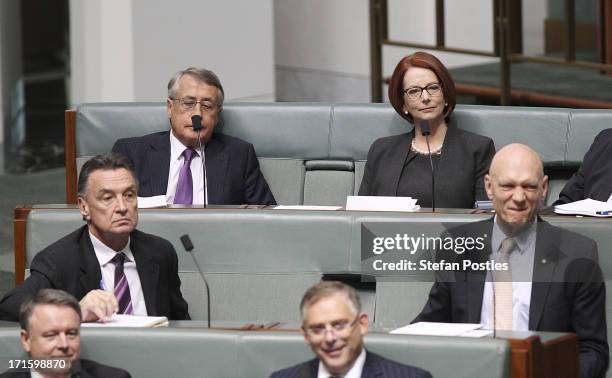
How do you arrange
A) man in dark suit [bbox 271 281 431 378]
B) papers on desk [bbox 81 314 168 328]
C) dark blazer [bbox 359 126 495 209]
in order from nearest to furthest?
man in dark suit [bbox 271 281 431 378] → papers on desk [bbox 81 314 168 328] → dark blazer [bbox 359 126 495 209]

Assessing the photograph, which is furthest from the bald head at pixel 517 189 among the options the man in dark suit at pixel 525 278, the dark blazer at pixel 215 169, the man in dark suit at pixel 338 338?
the dark blazer at pixel 215 169

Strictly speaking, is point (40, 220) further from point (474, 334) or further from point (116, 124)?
point (474, 334)

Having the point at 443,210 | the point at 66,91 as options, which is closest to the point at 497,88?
the point at 66,91

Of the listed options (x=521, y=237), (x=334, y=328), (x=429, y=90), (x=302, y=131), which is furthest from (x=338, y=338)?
(x=302, y=131)

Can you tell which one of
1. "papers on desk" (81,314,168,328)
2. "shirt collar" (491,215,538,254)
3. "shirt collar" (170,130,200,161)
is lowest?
"papers on desk" (81,314,168,328)

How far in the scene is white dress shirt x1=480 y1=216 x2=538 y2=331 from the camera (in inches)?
142

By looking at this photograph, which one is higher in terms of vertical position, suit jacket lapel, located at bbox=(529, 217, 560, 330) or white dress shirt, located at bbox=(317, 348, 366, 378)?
suit jacket lapel, located at bbox=(529, 217, 560, 330)

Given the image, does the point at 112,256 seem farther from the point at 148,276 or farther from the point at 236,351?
the point at 236,351

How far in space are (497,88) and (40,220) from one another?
13.4 feet

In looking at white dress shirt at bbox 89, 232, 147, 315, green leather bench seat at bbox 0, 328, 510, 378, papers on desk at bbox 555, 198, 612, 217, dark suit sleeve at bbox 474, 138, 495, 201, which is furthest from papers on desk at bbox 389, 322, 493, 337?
dark suit sleeve at bbox 474, 138, 495, 201

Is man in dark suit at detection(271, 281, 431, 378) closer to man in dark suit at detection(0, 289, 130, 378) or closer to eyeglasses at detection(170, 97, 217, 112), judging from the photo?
man in dark suit at detection(0, 289, 130, 378)

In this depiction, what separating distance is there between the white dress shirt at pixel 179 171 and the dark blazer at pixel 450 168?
23.0 inches

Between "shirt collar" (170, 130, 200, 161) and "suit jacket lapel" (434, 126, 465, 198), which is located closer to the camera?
"suit jacket lapel" (434, 126, 465, 198)

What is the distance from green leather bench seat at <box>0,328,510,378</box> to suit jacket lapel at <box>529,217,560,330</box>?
1.90ft
